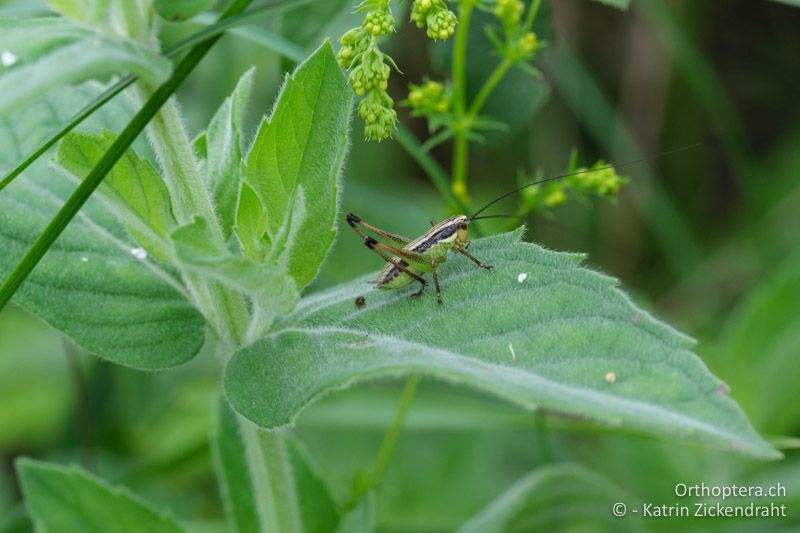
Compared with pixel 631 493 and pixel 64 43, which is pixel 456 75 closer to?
pixel 64 43

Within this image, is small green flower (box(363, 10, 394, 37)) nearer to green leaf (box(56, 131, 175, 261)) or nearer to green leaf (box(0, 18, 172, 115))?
green leaf (box(0, 18, 172, 115))

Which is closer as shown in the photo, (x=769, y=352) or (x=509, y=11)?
(x=509, y=11)

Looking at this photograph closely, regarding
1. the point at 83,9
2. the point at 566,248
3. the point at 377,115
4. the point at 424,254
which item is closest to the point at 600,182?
the point at 424,254

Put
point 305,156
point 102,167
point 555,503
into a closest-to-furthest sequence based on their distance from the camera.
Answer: point 102,167 < point 305,156 < point 555,503

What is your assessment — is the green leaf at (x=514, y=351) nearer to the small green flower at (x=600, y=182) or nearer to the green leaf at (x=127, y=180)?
the green leaf at (x=127, y=180)

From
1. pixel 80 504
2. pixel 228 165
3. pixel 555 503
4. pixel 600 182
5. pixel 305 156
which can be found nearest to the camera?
pixel 305 156

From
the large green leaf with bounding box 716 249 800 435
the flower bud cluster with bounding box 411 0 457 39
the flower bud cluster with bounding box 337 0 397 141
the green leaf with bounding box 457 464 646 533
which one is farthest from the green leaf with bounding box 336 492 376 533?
the large green leaf with bounding box 716 249 800 435

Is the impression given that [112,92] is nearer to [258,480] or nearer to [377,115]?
[377,115]

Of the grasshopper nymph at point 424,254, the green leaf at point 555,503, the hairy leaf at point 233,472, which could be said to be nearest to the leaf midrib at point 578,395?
the grasshopper nymph at point 424,254
